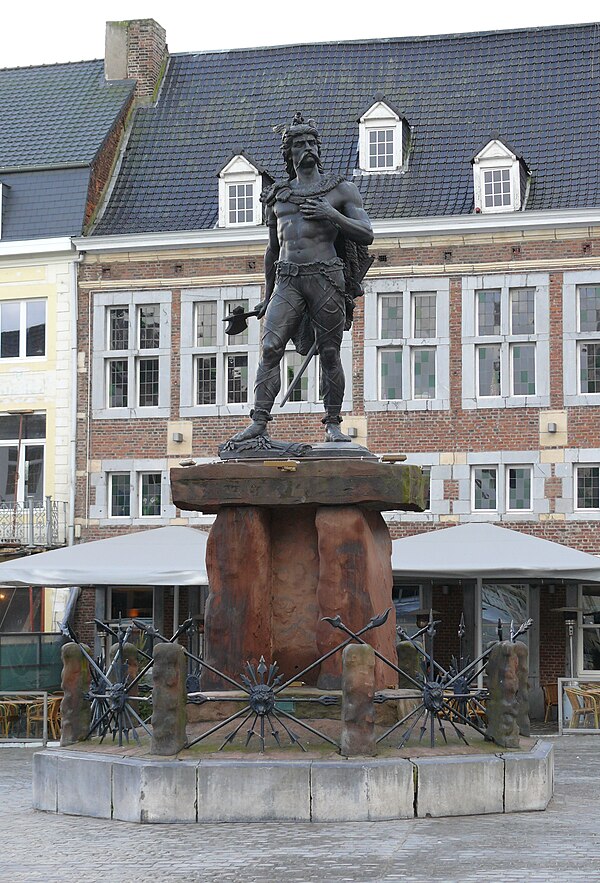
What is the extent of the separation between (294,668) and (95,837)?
2.65m

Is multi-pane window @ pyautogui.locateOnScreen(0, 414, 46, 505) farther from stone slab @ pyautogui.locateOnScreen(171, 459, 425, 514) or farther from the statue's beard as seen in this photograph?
stone slab @ pyautogui.locateOnScreen(171, 459, 425, 514)

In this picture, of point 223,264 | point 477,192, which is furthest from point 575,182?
point 223,264

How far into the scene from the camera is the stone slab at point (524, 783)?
1060 cm

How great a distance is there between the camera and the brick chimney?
3300cm

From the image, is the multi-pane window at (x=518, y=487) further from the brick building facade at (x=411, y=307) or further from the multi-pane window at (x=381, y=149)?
the multi-pane window at (x=381, y=149)

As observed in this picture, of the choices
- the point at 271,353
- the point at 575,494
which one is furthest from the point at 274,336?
the point at 575,494

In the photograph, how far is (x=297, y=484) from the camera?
11758 mm

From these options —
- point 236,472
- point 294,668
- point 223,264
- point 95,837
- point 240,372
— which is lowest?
point 95,837

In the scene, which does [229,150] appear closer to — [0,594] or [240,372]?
[240,372]

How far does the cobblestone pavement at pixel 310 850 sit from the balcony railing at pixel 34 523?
743 inches

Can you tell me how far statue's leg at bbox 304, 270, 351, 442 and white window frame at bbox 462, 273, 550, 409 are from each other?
52.3ft

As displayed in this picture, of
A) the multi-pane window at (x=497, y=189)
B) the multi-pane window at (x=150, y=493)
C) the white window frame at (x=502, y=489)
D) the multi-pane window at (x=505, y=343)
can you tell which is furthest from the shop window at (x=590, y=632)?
the multi-pane window at (x=150, y=493)

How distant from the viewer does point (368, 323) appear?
2928cm

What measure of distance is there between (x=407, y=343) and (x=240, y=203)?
14.1 ft
